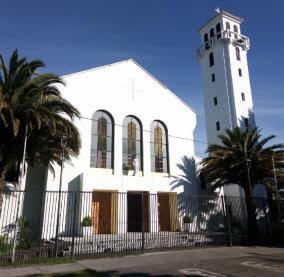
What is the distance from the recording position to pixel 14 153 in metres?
Answer: 14.0

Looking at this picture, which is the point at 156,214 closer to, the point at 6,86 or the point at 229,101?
the point at 6,86

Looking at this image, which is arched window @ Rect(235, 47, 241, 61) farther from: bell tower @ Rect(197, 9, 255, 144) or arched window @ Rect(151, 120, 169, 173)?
arched window @ Rect(151, 120, 169, 173)

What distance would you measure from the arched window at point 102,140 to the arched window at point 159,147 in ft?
11.1

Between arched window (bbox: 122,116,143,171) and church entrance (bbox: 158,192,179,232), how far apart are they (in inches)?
105

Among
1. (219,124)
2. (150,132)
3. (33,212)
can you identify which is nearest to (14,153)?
(33,212)

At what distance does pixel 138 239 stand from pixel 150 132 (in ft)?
29.9

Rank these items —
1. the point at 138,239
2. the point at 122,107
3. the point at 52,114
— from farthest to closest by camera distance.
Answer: the point at 122,107 < the point at 138,239 < the point at 52,114

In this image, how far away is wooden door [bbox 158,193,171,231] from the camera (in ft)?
66.1

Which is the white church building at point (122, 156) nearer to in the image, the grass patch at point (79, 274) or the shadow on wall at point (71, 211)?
the shadow on wall at point (71, 211)

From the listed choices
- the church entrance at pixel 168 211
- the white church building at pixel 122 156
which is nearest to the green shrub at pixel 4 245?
the white church building at pixel 122 156

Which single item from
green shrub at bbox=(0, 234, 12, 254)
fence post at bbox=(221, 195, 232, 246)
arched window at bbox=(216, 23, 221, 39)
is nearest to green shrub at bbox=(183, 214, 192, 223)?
fence post at bbox=(221, 195, 232, 246)

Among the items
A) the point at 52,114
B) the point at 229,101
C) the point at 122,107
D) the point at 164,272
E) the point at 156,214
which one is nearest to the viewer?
the point at 164,272

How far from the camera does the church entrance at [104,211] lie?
18438 mm

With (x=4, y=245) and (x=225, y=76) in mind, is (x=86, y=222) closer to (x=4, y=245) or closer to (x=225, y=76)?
(x=4, y=245)
